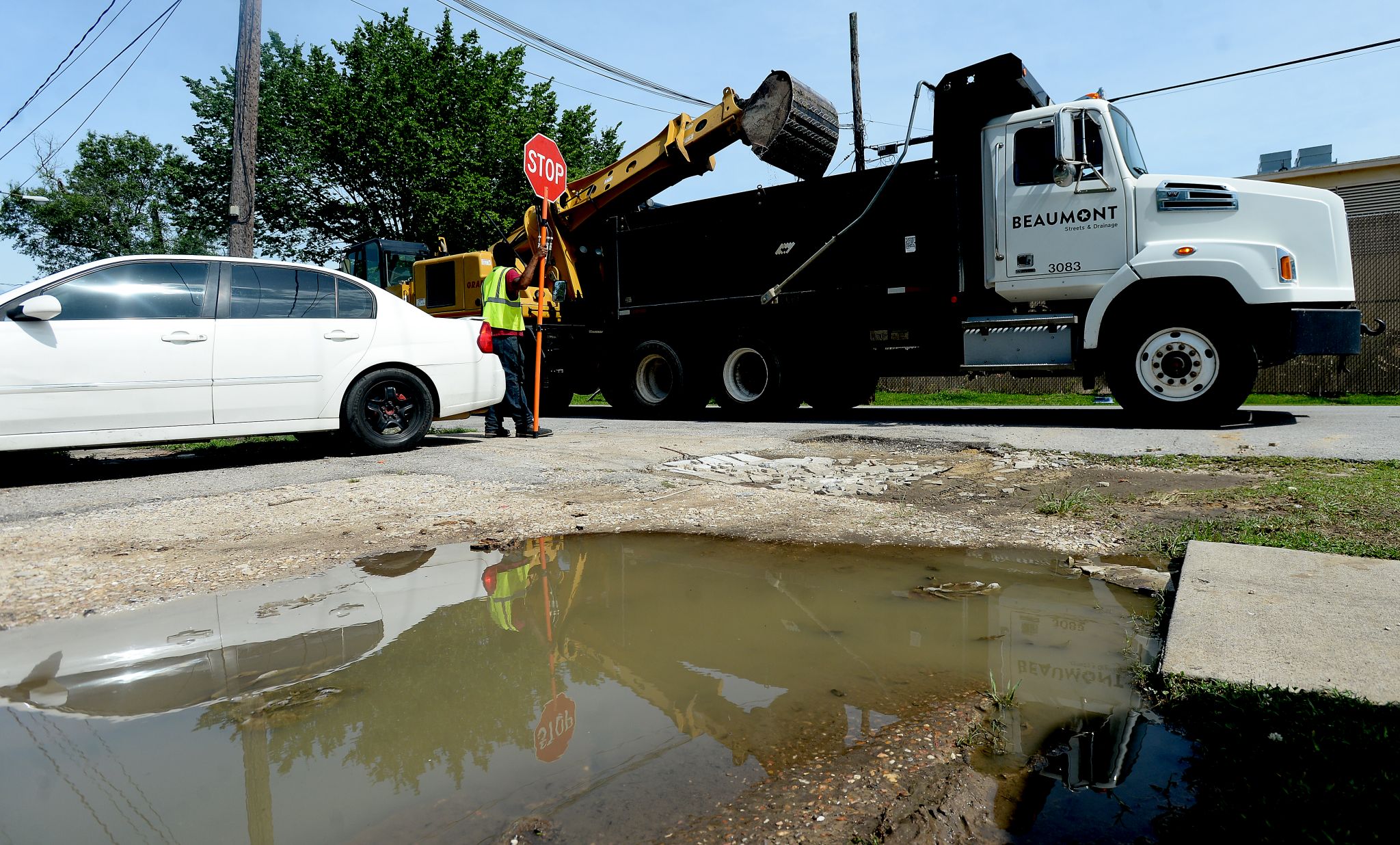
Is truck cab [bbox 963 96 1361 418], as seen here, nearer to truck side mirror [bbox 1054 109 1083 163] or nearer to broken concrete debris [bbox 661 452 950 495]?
truck side mirror [bbox 1054 109 1083 163]

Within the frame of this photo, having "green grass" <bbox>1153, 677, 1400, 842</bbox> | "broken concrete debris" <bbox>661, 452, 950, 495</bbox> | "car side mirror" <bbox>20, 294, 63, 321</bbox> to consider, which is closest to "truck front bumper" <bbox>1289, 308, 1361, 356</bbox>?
"broken concrete debris" <bbox>661, 452, 950, 495</bbox>

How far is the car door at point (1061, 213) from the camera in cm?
818

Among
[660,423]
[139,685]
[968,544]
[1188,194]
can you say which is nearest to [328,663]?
[139,685]

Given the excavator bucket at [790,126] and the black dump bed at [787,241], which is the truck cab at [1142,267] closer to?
the black dump bed at [787,241]

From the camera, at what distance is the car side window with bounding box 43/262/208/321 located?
18.5 ft

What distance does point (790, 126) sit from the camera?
974cm

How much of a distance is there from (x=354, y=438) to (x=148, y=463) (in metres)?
1.73

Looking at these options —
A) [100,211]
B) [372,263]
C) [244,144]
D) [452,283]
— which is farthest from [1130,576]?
→ [100,211]

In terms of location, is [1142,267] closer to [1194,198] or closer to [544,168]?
[1194,198]

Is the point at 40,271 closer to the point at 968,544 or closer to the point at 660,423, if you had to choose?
the point at 660,423

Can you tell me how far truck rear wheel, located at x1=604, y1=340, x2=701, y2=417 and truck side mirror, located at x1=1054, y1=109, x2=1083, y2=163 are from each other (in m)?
4.97

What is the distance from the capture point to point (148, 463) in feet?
22.6

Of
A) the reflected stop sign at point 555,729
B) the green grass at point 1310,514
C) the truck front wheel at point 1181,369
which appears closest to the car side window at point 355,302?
the reflected stop sign at point 555,729

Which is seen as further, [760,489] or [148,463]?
[148,463]
